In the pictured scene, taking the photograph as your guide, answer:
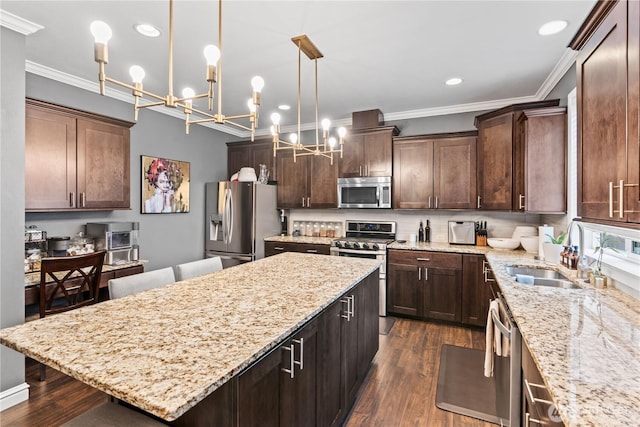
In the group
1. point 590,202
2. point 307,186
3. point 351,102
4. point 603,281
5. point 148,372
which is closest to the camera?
point 148,372

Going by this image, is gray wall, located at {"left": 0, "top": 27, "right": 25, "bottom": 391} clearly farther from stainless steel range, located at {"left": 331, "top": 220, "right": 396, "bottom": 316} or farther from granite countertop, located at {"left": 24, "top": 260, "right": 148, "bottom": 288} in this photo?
stainless steel range, located at {"left": 331, "top": 220, "right": 396, "bottom": 316}

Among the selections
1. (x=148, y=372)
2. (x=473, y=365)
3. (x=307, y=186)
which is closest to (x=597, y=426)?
(x=148, y=372)

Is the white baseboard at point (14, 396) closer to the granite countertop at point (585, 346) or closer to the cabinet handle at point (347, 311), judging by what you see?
the cabinet handle at point (347, 311)

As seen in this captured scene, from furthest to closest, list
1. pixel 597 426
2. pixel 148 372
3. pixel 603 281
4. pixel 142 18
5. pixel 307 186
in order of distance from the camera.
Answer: pixel 307 186
pixel 142 18
pixel 603 281
pixel 148 372
pixel 597 426

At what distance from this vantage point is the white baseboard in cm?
221

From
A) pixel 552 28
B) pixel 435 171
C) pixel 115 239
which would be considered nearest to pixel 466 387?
pixel 435 171

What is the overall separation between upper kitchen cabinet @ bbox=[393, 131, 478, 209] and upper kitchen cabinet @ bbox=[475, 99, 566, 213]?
0.52 ft

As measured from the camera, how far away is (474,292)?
359 cm

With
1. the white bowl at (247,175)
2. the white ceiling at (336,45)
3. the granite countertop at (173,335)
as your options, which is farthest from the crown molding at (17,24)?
the white bowl at (247,175)

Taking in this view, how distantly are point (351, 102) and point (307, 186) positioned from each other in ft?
4.73

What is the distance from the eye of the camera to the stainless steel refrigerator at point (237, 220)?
4.56 meters

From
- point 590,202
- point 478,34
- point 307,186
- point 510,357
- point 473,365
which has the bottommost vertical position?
point 473,365

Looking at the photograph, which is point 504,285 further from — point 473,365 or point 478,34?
point 478,34

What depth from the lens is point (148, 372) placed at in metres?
0.95
